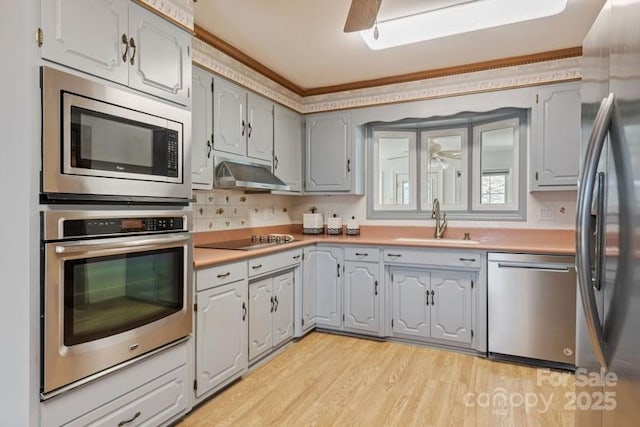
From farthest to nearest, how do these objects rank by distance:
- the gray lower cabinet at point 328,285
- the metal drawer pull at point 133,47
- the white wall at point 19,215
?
the gray lower cabinet at point 328,285 < the metal drawer pull at point 133,47 < the white wall at point 19,215

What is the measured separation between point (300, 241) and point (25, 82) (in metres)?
2.26

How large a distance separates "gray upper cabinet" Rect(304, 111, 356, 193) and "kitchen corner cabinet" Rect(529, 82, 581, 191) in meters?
1.61

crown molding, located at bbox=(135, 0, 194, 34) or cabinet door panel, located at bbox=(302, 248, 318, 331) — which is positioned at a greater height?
crown molding, located at bbox=(135, 0, 194, 34)

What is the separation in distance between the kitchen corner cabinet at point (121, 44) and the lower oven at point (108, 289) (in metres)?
0.62

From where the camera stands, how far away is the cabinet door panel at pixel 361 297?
3281mm

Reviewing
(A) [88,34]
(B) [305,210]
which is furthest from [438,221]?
(A) [88,34]

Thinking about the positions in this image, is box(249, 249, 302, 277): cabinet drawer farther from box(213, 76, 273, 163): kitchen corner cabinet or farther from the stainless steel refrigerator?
the stainless steel refrigerator

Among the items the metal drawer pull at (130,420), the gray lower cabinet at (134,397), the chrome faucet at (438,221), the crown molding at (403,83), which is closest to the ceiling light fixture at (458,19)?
the crown molding at (403,83)

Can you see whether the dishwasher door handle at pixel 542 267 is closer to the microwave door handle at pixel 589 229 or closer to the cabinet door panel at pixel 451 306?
the cabinet door panel at pixel 451 306

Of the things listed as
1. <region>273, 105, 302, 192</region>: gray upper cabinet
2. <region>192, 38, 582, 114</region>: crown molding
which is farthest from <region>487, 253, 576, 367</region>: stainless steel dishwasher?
<region>273, 105, 302, 192</region>: gray upper cabinet

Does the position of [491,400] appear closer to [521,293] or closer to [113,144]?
[521,293]

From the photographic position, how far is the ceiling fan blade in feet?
5.80

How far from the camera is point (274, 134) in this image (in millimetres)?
3459

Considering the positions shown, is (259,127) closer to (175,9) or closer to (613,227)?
(175,9)
